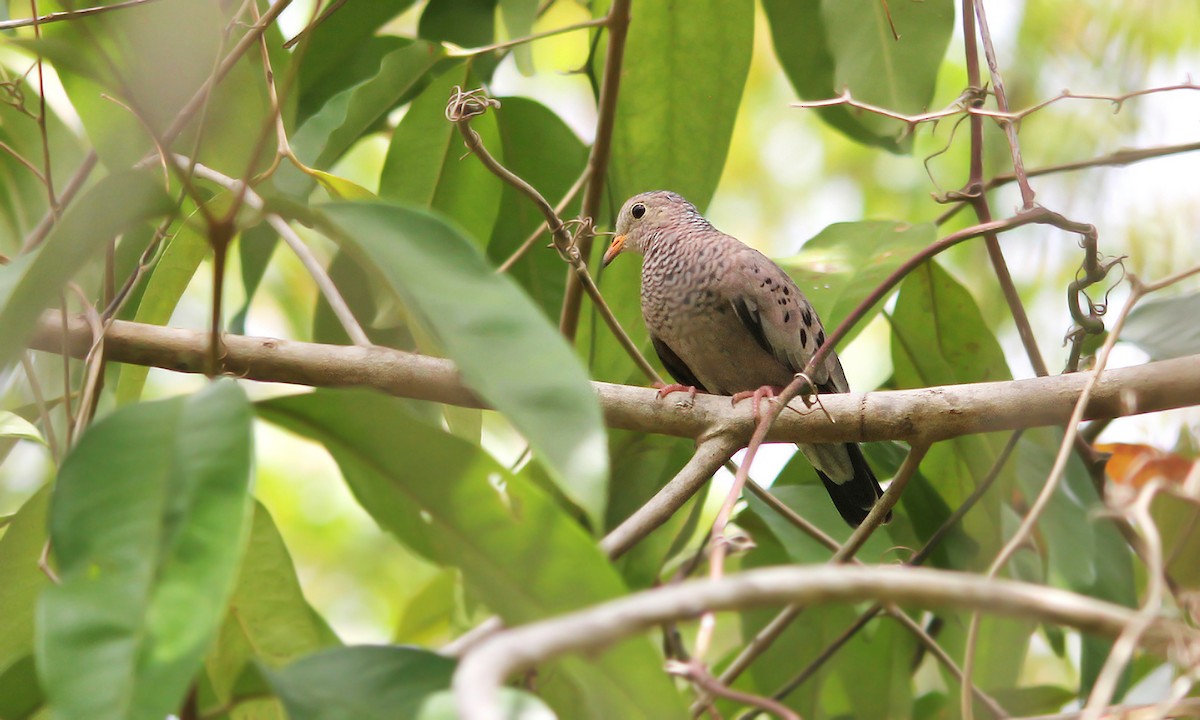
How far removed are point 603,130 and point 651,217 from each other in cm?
95

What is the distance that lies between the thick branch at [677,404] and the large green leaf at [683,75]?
0.89 metres

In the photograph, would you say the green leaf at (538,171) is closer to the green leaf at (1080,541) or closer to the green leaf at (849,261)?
the green leaf at (849,261)

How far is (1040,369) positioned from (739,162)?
20.7ft

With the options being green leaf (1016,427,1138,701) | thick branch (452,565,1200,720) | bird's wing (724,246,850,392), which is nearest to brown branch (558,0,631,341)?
Result: bird's wing (724,246,850,392)

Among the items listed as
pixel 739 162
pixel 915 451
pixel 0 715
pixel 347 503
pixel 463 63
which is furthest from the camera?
pixel 739 162

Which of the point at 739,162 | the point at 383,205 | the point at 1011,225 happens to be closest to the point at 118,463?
the point at 383,205

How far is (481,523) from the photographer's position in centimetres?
131

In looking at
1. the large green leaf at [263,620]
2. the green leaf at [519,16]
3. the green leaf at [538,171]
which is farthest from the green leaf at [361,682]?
the green leaf at [519,16]

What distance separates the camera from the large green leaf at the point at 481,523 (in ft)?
4.02

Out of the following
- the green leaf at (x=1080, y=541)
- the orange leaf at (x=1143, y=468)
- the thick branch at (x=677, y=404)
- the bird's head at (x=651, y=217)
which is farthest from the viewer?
the bird's head at (x=651, y=217)

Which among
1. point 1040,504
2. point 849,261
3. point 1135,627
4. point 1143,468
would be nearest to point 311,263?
point 849,261

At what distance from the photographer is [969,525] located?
107 inches

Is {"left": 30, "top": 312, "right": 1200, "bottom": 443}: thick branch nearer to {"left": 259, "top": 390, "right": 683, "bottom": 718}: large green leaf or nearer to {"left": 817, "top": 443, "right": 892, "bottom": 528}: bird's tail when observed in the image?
{"left": 259, "top": 390, "right": 683, "bottom": 718}: large green leaf

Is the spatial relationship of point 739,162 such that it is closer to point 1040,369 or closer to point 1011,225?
point 1040,369
